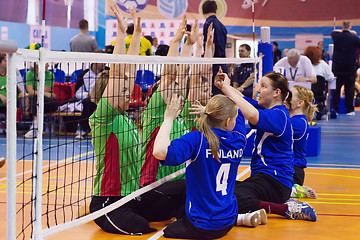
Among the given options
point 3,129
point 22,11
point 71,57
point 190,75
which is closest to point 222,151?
point 71,57

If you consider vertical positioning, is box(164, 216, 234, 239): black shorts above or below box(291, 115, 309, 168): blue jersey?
below

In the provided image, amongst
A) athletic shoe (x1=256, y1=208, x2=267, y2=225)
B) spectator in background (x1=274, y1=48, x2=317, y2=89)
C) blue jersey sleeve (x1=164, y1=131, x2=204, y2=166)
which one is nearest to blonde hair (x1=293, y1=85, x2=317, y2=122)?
athletic shoe (x1=256, y1=208, x2=267, y2=225)

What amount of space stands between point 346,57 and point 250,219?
417 inches

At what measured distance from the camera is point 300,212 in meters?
4.92

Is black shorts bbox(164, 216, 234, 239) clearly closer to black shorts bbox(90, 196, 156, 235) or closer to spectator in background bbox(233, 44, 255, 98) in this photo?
black shorts bbox(90, 196, 156, 235)

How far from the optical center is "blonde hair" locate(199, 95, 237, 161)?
4.09 metres

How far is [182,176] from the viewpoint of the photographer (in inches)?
219

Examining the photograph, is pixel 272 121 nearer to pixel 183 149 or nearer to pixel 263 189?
pixel 263 189

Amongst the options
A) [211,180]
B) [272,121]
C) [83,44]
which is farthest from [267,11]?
[211,180]

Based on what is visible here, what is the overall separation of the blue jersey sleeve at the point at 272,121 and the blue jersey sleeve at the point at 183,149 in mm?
869


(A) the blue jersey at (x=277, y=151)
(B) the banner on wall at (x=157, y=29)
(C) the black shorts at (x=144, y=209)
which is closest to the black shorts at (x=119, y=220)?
(C) the black shorts at (x=144, y=209)

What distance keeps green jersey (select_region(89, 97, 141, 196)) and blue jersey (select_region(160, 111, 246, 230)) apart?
582mm

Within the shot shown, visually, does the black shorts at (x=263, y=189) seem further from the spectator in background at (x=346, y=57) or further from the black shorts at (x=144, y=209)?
the spectator in background at (x=346, y=57)

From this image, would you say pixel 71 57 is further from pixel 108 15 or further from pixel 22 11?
pixel 108 15
